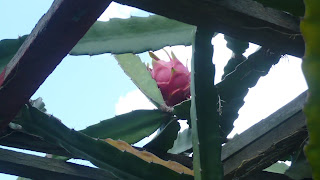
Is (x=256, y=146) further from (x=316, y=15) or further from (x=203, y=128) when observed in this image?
(x=316, y=15)

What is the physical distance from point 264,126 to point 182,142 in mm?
348

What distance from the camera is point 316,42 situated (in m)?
0.58

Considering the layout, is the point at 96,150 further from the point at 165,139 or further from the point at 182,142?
the point at 182,142

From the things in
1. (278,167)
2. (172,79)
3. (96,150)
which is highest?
(172,79)

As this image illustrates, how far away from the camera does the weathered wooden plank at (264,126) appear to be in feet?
4.38

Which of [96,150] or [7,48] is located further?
[7,48]

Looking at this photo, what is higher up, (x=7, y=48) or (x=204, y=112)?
(x=7, y=48)

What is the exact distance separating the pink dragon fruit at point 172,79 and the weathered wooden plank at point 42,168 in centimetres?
32

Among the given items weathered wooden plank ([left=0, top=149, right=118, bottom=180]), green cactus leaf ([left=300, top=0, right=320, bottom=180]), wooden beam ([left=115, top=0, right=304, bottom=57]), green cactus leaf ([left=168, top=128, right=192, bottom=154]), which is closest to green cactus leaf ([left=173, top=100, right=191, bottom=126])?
green cactus leaf ([left=168, top=128, right=192, bottom=154])

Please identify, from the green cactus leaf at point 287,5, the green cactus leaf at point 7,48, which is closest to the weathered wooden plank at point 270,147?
the green cactus leaf at point 287,5

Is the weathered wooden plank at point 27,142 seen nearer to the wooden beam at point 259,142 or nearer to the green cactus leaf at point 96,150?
the wooden beam at point 259,142

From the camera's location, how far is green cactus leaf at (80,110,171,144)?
4.95ft

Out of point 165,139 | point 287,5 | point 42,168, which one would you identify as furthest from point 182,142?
point 287,5

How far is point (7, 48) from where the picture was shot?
1.33 metres
